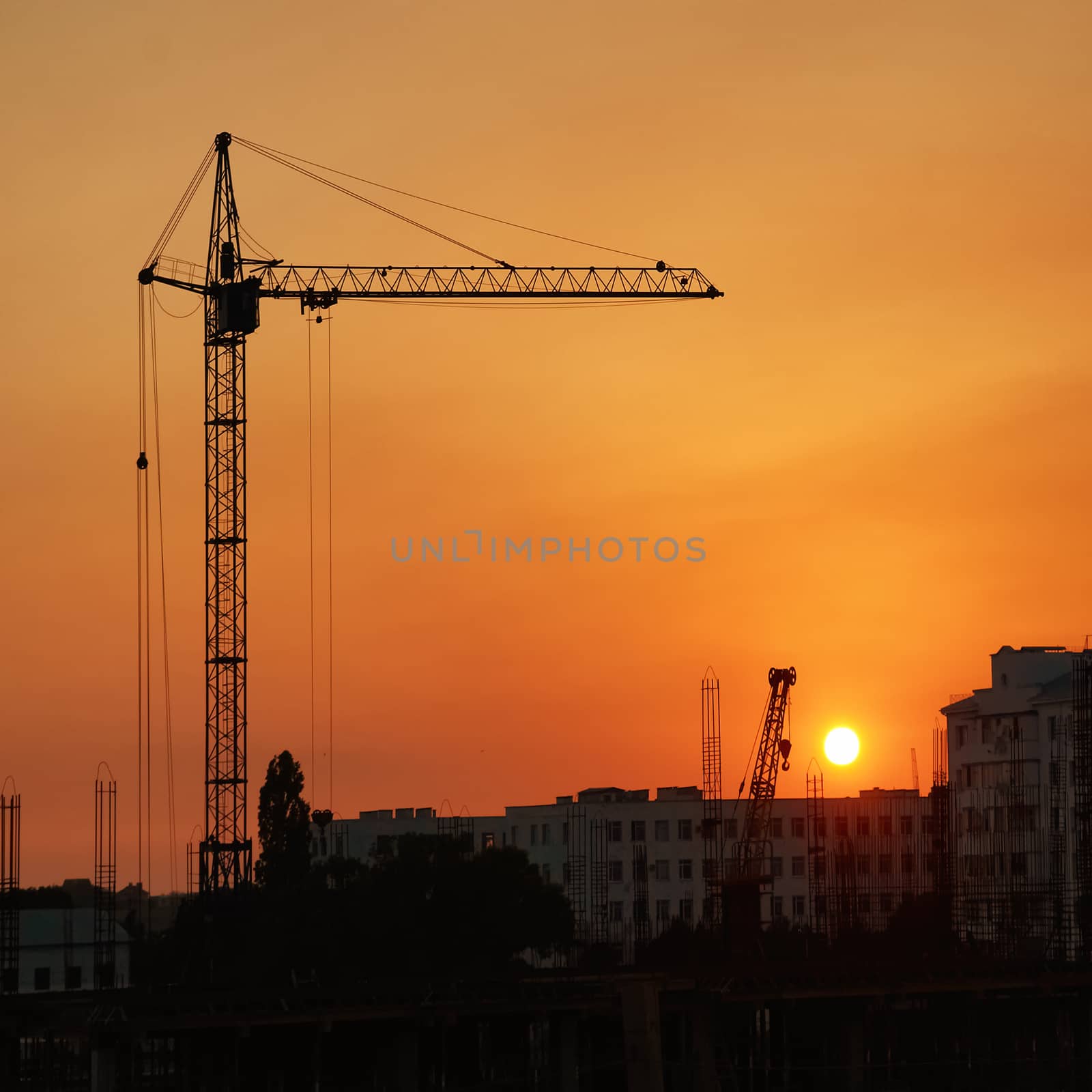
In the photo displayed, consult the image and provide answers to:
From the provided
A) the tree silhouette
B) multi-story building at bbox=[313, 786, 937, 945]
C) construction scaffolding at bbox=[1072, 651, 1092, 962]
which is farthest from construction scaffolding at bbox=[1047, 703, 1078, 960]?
the tree silhouette

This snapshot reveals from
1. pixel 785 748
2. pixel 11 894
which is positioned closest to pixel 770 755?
pixel 785 748

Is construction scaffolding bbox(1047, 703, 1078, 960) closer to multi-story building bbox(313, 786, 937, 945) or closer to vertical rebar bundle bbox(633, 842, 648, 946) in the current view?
multi-story building bbox(313, 786, 937, 945)

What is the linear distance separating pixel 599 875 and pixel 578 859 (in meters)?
2.47

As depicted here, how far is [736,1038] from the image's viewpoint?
83500mm

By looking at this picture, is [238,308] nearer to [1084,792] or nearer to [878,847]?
[1084,792]

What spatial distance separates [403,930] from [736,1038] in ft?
51.4

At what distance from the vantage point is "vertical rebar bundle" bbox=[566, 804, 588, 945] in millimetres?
120375

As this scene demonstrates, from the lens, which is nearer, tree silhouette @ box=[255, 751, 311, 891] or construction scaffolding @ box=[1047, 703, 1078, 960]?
construction scaffolding @ box=[1047, 703, 1078, 960]

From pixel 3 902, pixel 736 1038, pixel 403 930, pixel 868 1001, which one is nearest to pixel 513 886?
pixel 403 930

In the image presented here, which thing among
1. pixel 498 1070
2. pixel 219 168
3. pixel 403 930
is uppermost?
pixel 219 168

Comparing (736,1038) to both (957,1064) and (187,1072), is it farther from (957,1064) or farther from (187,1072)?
(187,1072)

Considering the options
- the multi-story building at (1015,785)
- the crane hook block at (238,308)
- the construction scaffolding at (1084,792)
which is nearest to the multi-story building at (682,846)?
the multi-story building at (1015,785)

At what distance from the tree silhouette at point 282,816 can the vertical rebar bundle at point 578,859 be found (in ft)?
51.5

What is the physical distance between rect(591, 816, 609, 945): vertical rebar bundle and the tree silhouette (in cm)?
1673
